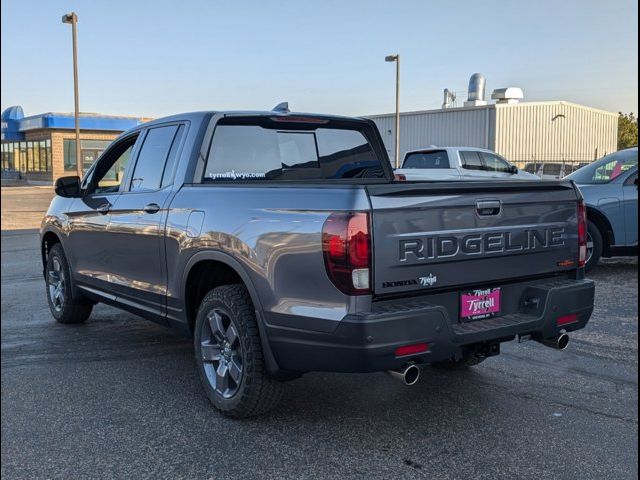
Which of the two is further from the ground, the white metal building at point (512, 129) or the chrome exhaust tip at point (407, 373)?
the white metal building at point (512, 129)

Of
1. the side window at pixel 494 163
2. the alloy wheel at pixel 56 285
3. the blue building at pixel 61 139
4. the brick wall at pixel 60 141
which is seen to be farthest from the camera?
the brick wall at pixel 60 141

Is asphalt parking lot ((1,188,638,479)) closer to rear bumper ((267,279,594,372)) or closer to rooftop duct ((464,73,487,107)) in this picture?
rear bumper ((267,279,594,372))

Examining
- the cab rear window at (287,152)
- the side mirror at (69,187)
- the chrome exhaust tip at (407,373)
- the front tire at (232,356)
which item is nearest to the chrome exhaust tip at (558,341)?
the chrome exhaust tip at (407,373)

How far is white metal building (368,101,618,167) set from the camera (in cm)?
3428

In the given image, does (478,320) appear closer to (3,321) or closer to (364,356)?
(364,356)

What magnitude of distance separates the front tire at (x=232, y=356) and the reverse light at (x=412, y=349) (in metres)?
0.87

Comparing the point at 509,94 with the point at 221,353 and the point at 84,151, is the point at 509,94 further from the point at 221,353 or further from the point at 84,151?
the point at 221,353

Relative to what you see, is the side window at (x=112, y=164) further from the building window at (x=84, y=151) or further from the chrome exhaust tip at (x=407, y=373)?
the building window at (x=84, y=151)

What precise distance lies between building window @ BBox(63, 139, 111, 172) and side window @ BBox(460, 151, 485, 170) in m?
29.3

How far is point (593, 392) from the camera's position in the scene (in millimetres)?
4535

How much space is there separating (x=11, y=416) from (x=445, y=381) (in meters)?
2.87

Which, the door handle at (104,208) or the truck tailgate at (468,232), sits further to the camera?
the door handle at (104,208)

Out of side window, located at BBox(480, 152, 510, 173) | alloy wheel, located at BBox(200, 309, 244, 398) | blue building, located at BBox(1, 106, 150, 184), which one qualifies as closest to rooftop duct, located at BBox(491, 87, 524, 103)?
side window, located at BBox(480, 152, 510, 173)

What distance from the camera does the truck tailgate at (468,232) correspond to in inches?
132
